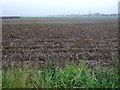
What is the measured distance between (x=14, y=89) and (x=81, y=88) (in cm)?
148

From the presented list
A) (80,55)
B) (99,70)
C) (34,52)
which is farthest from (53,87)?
(34,52)

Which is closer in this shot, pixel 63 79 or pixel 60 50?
pixel 63 79

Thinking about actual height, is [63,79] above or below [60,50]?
above

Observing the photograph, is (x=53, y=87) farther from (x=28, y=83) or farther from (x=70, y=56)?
(x=70, y=56)

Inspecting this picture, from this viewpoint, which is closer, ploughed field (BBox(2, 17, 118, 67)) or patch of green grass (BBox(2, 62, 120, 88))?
patch of green grass (BBox(2, 62, 120, 88))

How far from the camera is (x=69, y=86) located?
5.20 meters

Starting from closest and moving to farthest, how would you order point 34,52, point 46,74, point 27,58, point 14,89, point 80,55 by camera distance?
point 14,89
point 46,74
point 27,58
point 80,55
point 34,52

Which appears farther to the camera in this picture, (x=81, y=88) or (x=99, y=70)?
(x=99, y=70)

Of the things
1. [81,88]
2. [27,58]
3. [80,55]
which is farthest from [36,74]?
[80,55]

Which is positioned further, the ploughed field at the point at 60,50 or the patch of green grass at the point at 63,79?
the ploughed field at the point at 60,50

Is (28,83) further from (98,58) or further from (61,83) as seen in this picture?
(98,58)

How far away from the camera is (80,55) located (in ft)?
37.6

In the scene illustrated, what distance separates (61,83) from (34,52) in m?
7.19

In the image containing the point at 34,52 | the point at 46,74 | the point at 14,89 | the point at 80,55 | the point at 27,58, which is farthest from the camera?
the point at 34,52
